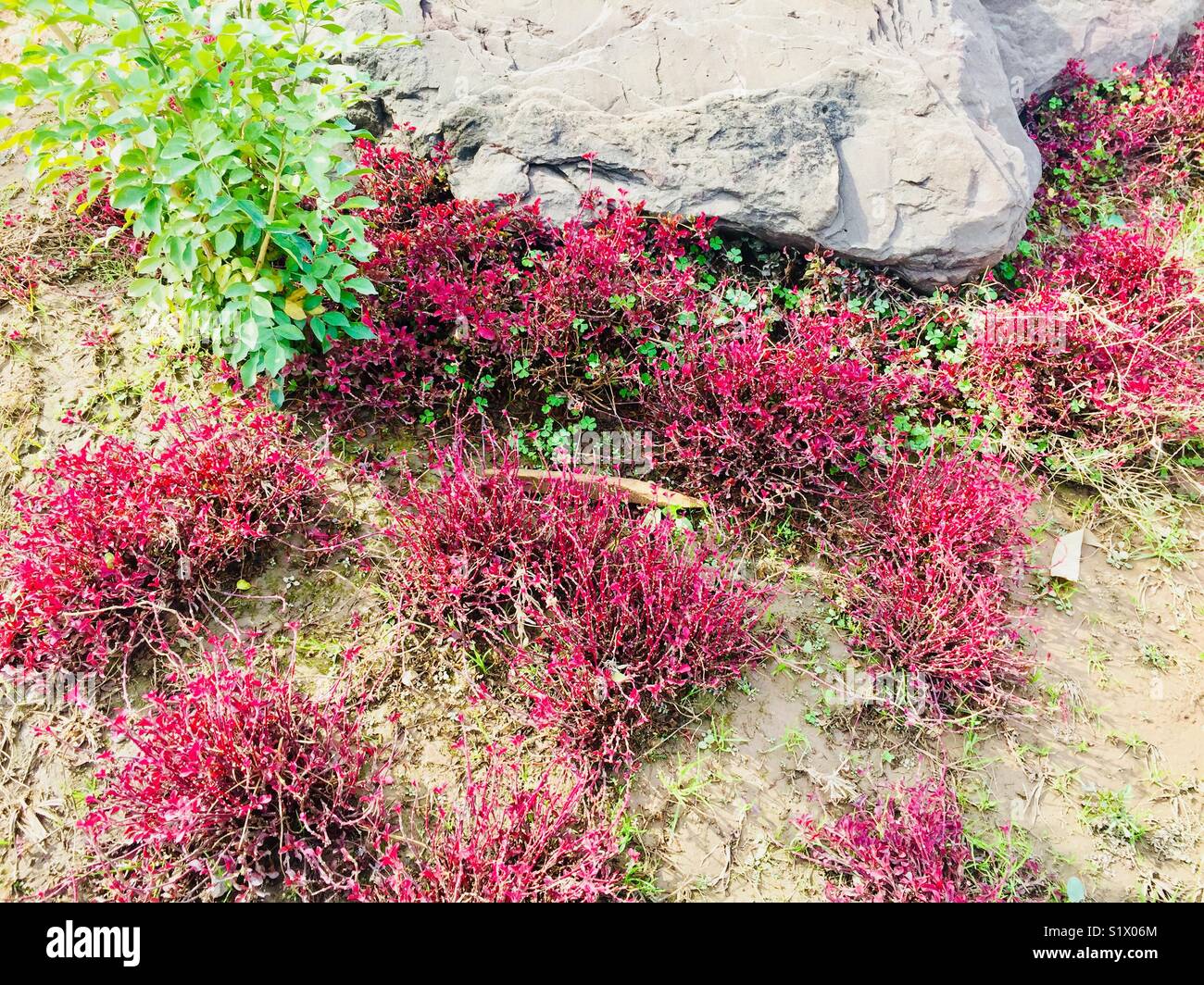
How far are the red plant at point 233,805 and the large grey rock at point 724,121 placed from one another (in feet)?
9.92

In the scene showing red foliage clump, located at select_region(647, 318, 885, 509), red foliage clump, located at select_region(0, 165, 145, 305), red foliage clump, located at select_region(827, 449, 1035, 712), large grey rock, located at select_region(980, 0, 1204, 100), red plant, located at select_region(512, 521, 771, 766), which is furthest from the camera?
large grey rock, located at select_region(980, 0, 1204, 100)

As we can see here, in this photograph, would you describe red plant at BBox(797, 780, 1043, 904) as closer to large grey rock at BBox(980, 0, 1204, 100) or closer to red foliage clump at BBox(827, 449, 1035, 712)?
red foliage clump at BBox(827, 449, 1035, 712)

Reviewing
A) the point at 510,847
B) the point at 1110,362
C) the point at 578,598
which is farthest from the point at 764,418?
the point at 510,847

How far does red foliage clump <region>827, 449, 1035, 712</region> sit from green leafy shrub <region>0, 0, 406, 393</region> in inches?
105

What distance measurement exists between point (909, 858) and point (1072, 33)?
642 cm

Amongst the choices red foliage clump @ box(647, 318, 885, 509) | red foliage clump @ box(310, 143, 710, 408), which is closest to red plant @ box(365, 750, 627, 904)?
red foliage clump @ box(647, 318, 885, 509)

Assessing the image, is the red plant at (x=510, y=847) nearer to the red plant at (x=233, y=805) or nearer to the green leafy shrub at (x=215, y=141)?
the red plant at (x=233, y=805)

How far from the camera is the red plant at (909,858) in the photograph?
109 inches

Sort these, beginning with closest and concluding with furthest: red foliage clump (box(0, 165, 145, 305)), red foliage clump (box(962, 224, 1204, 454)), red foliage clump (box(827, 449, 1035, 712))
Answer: red foliage clump (box(827, 449, 1035, 712)) < red foliage clump (box(962, 224, 1204, 454)) < red foliage clump (box(0, 165, 145, 305))

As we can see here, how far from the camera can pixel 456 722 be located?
321cm

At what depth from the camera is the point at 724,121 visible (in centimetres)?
438

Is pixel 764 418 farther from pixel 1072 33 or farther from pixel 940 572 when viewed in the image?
pixel 1072 33

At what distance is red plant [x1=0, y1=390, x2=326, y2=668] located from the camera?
3092 millimetres

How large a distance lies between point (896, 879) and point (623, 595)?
1455mm
